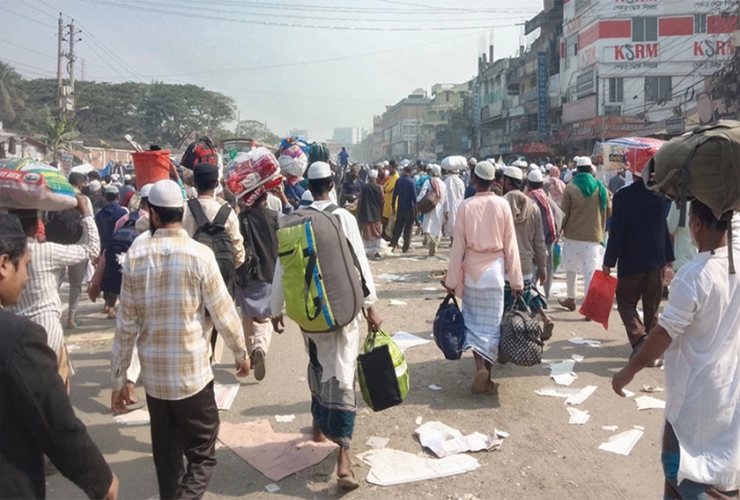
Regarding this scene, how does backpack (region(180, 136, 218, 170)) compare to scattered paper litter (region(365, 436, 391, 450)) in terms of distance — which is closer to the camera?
scattered paper litter (region(365, 436, 391, 450))

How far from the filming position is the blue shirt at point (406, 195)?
42.2 ft

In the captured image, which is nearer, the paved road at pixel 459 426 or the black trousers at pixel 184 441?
the black trousers at pixel 184 441

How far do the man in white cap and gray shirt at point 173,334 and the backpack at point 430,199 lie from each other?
913 centimetres

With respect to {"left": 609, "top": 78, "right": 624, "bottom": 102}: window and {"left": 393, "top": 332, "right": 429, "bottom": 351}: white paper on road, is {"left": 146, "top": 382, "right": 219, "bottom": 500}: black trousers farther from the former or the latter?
{"left": 609, "top": 78, "right": 624, "bottom": 102}: window

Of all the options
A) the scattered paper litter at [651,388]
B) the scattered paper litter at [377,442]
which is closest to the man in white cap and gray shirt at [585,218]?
the scattered paper litter at [651,388]

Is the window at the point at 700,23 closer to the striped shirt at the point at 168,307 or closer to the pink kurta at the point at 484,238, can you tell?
the pink kurta at the point at 484,238

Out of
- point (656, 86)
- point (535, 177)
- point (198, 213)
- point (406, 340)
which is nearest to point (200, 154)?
point (198, 213)

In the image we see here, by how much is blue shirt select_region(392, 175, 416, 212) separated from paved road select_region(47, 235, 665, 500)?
6104 mm

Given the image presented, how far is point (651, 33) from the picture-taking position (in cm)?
3588

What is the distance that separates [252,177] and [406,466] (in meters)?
2.79

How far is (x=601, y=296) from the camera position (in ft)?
19.6

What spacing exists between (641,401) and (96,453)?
14.5 feet

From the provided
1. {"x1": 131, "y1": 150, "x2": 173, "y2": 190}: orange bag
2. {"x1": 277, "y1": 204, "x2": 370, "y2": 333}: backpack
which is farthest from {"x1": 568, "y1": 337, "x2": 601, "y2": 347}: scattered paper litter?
{"x1": 131, "y1": 150, "x2": 173, "y2": 190}: orange bag

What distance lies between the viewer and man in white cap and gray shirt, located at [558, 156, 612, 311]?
23.9 feet
